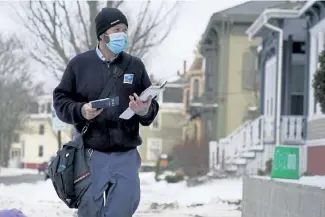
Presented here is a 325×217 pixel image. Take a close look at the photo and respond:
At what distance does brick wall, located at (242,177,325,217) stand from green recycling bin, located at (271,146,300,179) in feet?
0.58

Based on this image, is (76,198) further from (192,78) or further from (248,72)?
(192,78)

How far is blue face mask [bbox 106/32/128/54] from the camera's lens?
4.61 m

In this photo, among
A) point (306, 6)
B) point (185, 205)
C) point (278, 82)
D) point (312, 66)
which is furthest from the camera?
point (278, 82)

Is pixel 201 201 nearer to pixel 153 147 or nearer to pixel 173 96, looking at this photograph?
pixel 153 147

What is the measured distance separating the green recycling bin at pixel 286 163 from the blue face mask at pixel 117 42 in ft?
13.2

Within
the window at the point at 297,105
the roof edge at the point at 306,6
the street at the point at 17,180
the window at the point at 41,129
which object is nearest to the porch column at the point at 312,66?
the roof edge at the point at 306,6

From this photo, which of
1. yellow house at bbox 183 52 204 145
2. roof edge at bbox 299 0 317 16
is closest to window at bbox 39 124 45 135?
yellow house at bbox 183 52 204 145

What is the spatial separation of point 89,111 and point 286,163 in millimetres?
4415

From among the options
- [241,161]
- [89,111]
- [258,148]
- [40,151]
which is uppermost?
[89,111]

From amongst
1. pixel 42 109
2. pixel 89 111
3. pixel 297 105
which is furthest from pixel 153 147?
pixel 89 111

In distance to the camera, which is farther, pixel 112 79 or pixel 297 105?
pixel 297 105

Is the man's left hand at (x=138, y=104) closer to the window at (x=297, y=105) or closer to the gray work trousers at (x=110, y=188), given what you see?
the gray work trousers at (x=110, y=188)

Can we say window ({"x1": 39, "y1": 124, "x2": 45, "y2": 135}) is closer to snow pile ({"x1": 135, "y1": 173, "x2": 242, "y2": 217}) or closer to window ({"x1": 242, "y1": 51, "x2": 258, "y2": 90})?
window ({"x1": 242, "y1": 51, "x2": 258, "y2": 90})

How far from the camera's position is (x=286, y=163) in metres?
8.38
